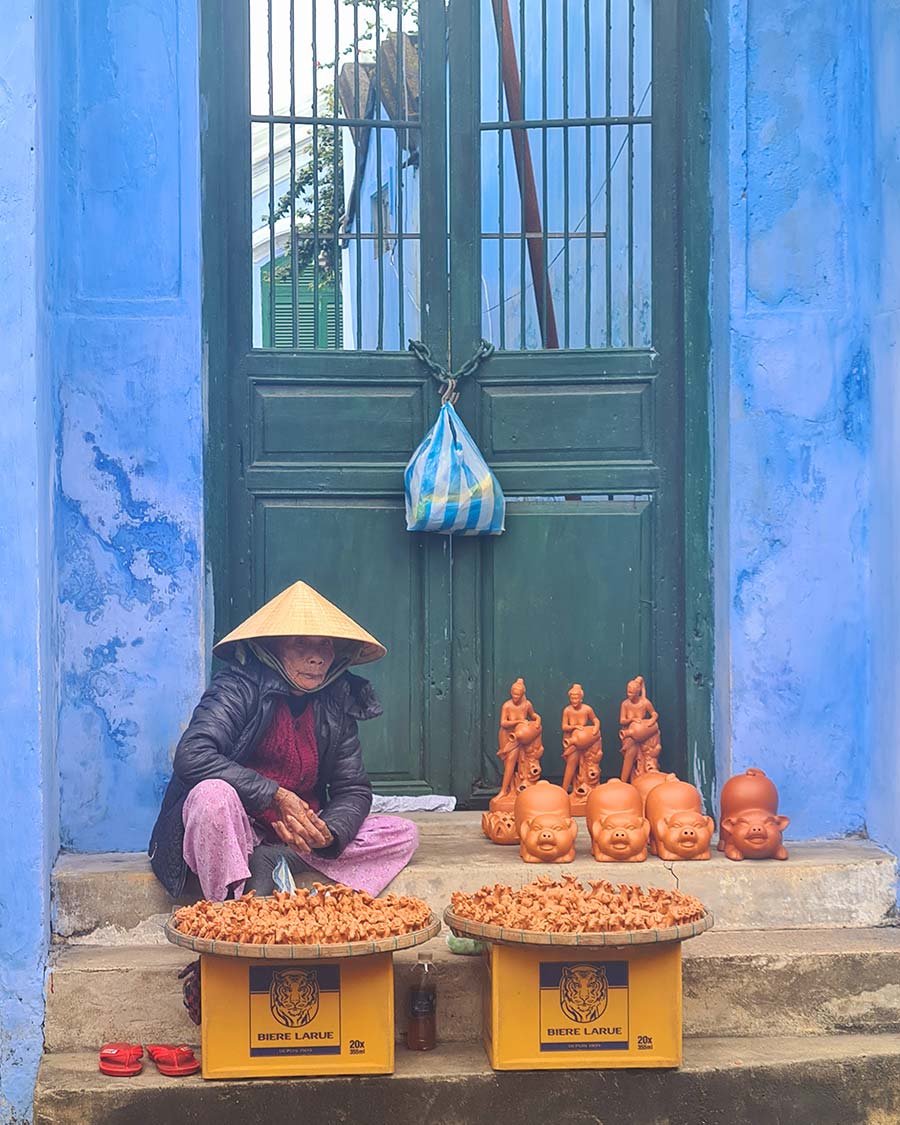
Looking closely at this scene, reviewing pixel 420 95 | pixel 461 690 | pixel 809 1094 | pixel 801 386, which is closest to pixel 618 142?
pixel 420 95

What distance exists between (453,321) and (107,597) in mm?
1723

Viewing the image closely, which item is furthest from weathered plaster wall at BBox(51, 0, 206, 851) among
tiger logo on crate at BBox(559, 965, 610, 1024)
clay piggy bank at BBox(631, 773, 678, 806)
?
tiger logo on crate at BBox(559, 965, 610, 1024)

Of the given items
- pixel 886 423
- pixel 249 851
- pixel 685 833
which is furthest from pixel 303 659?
pixel 886 423

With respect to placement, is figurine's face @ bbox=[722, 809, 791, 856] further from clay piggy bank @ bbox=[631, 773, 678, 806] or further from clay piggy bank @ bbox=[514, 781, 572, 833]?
clay piggy bank @ bbox=[514, 781, 572, 833]

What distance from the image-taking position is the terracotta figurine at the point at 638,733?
5730mm

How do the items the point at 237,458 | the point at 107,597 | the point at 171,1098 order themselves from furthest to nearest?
1. the point at 237,458
2. the point at 107,597
3. the point at 171,1098

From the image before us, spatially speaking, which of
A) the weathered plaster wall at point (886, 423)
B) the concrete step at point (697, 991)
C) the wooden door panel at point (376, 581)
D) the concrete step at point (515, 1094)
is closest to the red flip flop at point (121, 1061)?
the concrete step at point (515, 1094)

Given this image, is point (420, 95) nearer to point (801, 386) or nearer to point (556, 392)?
point (556, 392)

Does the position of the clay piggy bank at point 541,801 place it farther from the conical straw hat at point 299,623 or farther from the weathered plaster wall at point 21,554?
the weathered plaster wall at point 21,554

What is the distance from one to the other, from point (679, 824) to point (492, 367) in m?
1.94

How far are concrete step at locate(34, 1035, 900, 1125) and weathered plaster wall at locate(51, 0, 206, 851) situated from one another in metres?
1.18

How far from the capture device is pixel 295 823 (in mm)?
4910

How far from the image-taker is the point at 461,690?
6137mm

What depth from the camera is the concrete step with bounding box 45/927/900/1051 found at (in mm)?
4812
